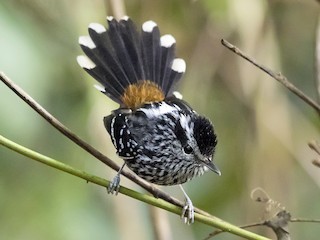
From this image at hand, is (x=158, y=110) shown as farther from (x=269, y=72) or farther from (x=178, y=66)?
(x=269, y=72)

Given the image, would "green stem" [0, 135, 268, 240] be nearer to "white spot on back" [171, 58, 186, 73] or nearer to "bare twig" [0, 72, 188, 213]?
"bare twig" [0, 72, 188, 213]

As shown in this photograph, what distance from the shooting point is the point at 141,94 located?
230 cm

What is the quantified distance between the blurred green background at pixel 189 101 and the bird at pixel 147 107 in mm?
141

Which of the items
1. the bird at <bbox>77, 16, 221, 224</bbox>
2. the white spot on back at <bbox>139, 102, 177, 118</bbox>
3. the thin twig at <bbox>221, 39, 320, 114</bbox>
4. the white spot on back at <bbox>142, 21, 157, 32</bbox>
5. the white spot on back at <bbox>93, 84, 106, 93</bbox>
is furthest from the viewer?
the white spot on back at <bbox>142, 21, 157, 32</bbox>

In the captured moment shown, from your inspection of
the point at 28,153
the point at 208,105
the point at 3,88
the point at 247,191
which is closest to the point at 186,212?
the point at 28,153

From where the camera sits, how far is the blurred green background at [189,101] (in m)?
2.38

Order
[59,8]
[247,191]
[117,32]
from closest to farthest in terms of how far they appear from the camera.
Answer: [117,32]
[59,8]
[247,191]

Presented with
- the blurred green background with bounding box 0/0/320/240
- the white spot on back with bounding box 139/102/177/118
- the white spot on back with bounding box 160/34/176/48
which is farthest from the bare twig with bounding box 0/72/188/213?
the white spot on back with bounding box 160/34/176/48

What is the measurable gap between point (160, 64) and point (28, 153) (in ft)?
3.67

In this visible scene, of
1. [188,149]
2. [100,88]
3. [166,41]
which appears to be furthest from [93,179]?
[166,41]

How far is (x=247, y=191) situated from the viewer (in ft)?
10.1

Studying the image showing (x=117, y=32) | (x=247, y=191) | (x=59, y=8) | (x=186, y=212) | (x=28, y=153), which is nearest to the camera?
(x=28, y=153)

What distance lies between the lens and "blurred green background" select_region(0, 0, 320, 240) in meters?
2.38

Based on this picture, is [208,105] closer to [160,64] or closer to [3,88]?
[160,64]
